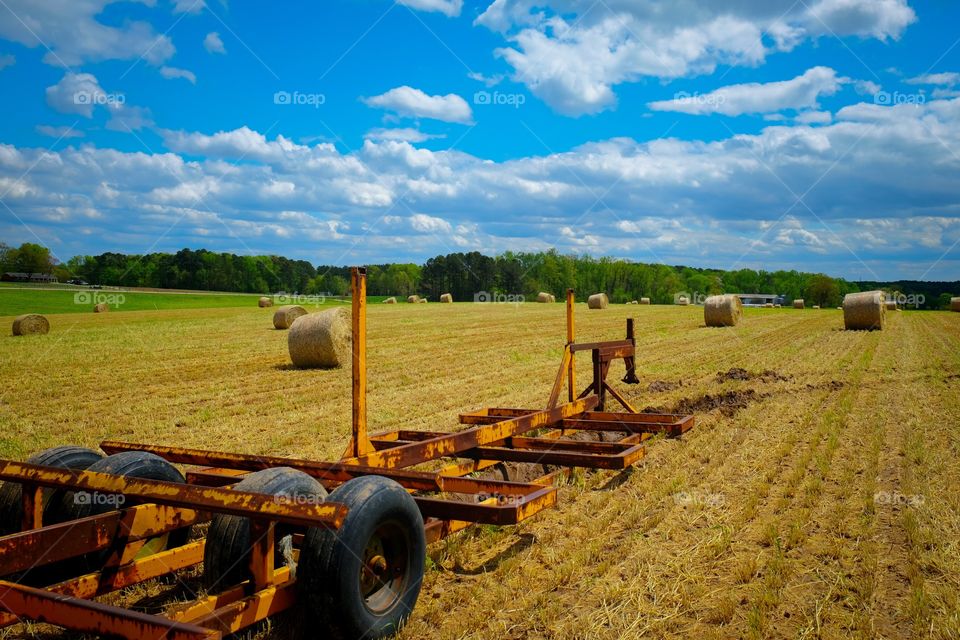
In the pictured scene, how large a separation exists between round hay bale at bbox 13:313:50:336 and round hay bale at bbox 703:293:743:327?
28542 millimetres

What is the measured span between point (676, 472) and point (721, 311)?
25697 millimetres

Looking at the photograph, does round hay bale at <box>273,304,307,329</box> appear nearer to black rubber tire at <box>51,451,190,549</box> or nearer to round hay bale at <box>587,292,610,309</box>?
round hay bale at <box>587,292,610,309</box>

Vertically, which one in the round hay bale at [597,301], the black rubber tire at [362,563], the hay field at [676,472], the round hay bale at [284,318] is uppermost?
the round hay bale at [597,301]

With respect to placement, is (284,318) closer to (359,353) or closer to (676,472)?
(676,472)

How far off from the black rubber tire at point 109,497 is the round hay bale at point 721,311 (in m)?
29.6

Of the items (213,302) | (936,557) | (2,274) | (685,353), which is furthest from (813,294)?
(936,557)

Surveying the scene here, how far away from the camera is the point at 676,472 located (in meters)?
7.19

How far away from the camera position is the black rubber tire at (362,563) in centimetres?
333

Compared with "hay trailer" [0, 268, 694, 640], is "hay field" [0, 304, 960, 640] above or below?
below

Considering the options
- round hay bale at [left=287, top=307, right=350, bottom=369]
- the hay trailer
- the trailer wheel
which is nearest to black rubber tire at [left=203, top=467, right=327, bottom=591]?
the hay trailer

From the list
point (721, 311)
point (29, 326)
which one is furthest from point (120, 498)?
point (721, 311)

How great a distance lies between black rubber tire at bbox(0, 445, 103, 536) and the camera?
4180 mm

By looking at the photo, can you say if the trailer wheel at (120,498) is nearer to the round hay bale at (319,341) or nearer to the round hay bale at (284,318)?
the round hay bale at (319,341)

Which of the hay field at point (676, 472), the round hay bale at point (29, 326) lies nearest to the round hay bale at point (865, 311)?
the hay field at point (676, 472)
